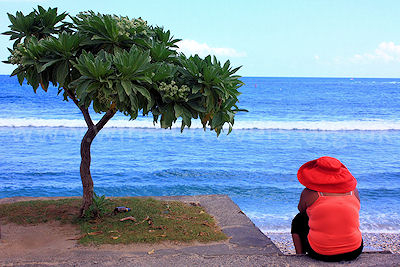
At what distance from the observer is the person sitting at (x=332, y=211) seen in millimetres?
3238

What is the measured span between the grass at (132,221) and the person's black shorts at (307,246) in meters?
0.99

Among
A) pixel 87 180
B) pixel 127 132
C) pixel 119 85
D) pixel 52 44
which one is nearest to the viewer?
pixel 119 85

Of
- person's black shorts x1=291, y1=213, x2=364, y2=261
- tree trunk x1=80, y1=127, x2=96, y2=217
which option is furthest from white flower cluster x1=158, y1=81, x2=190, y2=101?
person's black shorts x1=291, y1=213, x2=364, y2=261

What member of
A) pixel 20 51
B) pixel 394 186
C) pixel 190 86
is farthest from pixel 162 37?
pixel 394 186

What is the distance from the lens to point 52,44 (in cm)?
379

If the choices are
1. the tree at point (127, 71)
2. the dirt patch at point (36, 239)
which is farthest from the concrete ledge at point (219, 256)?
the tree at point (127, 71)

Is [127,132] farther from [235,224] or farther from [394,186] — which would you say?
[235,224]

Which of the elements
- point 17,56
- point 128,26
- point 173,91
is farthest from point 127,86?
point 17,56

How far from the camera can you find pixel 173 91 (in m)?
3.77

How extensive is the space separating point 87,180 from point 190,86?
1758mm

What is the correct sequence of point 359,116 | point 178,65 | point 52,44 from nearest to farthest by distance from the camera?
point 52,44 → point 178,65 → point 359,116

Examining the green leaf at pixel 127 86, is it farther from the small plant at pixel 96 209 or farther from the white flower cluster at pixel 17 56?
the small plant at pixel 96 209

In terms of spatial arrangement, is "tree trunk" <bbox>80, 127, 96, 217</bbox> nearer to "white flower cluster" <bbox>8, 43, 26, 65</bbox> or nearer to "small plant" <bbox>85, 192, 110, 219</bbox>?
"small plant" <bbox>85, 192, 110, 219</bbox>

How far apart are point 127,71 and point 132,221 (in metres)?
1.98
